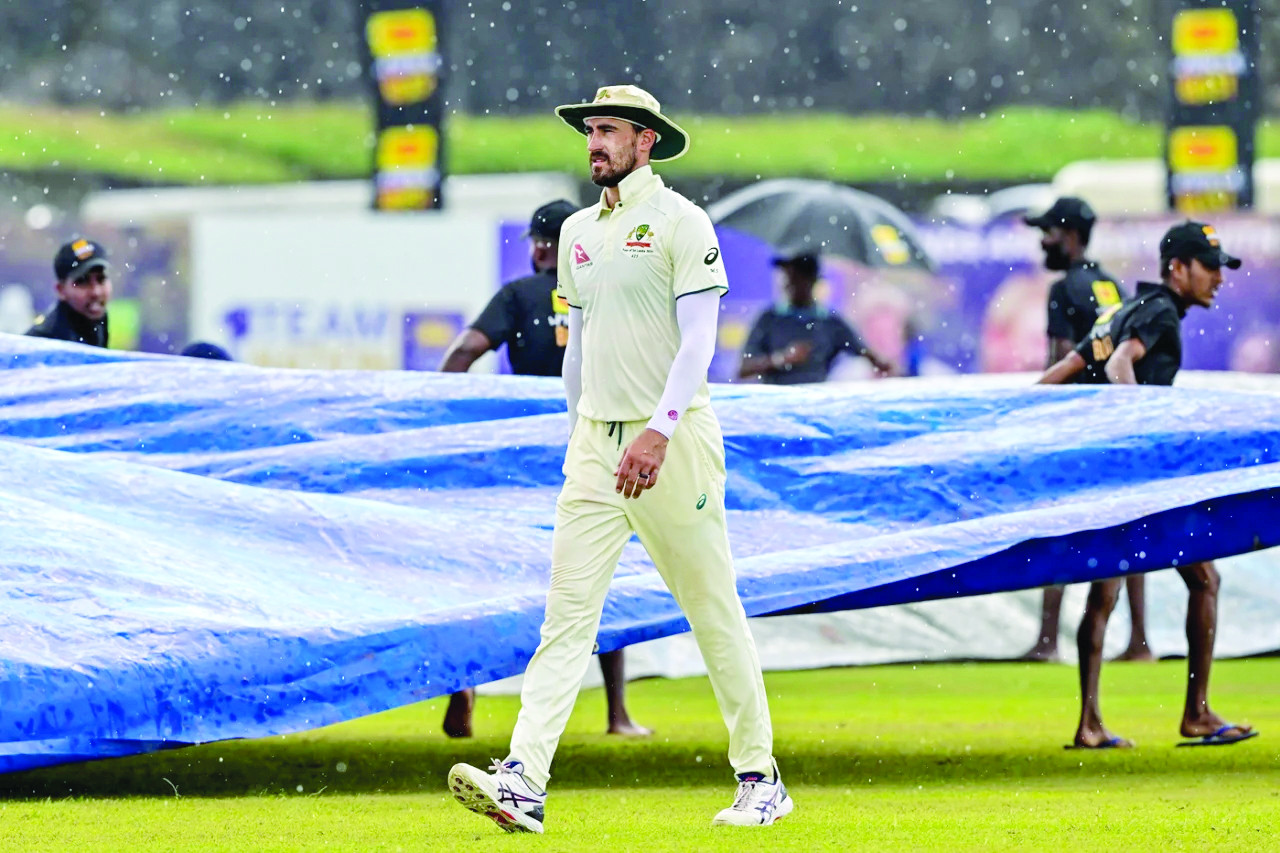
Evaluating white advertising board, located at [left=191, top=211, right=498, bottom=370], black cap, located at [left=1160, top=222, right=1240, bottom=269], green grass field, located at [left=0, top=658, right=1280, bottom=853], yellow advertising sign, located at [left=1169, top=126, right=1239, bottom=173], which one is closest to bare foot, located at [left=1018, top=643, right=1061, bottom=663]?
green grass field, located at [left=0, top=658, right=1280, bottom=853]

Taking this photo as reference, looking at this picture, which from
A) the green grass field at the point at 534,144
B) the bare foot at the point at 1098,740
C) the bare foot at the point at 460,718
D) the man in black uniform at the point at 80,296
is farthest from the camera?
the green grass field at the point at 534,144

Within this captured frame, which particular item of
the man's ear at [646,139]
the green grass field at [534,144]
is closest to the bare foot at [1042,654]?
the man's ear at [646,139]

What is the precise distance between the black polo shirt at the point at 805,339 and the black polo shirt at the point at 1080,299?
1.87 metres

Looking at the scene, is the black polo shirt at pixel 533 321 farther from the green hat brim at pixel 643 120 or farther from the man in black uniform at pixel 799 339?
the green hat brim at pixel 643 120

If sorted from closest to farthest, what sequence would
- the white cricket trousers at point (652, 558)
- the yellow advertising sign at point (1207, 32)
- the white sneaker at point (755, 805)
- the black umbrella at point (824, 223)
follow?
the white cricket trousers at point (652, 558) → the white sneaker at point (755, 805) → the black umbrella at point (824, 223) → the yellow advertising sign at point (1207, 32)

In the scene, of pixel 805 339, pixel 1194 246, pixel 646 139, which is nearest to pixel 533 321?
pixel 1194 246

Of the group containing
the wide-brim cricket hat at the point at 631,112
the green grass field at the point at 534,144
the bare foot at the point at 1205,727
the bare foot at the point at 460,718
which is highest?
the green grass field at the point at 534,144

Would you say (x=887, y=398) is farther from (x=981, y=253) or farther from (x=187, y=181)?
(x=187, y=181)

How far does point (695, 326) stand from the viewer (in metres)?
5.14

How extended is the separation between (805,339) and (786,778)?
3.97m

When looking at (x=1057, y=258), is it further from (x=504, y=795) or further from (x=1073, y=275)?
(x=504, y=795)

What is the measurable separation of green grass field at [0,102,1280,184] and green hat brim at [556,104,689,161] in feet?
120

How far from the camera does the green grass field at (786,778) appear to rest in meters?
5.20

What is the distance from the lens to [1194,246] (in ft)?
24.3
